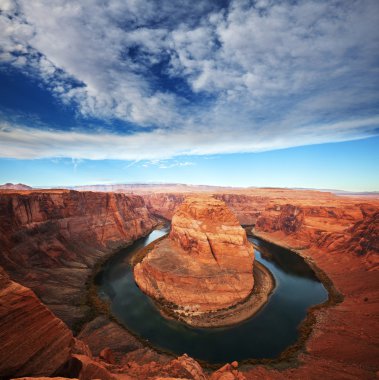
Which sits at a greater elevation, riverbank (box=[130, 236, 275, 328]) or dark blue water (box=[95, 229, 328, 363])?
riverbank (box=[130, 236, 275, 328])

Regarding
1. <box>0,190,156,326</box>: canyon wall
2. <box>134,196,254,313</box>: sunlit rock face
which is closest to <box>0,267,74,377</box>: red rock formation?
<box>0,190,156,326</box>: canyon wall

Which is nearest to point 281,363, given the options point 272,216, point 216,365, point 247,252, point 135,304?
point 216,365

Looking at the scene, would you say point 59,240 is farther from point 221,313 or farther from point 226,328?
point 226,328

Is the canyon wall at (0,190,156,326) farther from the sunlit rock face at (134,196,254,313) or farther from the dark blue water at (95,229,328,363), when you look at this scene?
the sunlit rock face at (134,196,254,313)

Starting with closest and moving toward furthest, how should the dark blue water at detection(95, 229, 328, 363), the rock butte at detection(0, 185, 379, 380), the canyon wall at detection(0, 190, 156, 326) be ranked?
the rock butte at detection(0, 185, 379, 380)
the dark blue water at detection(95, 229, 328, 363)
the canyon wall at detection(0, 190, 156, 326)

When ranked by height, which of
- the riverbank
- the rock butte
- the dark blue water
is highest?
the rock butte

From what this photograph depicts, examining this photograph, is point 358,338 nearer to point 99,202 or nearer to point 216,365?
point 216,365

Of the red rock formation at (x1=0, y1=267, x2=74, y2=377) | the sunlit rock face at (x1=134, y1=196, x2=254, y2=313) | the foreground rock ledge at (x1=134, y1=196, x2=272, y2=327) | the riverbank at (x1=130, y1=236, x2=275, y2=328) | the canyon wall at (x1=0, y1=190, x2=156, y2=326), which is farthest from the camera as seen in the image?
the canyon wall at (x1=0, y1=190, x2=156, y2=326)

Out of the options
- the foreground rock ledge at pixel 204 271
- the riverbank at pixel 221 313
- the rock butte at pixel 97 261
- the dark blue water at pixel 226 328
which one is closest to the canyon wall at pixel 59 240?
the rock butte at pixel 97 261

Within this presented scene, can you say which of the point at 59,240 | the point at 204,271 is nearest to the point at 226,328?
the point at 204,271
